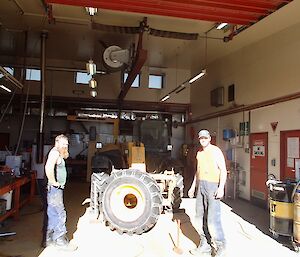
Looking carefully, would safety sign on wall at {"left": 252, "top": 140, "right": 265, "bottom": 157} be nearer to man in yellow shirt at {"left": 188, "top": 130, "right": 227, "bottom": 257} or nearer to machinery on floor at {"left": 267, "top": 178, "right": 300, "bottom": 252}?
machinery on floor at {"left": 267, "top": 178, "right": 300, "bottom": 252}

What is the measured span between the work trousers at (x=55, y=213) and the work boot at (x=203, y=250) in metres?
1.75

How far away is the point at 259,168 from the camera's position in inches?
311

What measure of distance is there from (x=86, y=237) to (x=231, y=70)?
7.01 metres

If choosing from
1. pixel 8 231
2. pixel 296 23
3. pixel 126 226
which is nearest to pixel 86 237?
pixel 126 226

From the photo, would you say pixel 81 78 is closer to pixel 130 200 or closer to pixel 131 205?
pixel 130 200

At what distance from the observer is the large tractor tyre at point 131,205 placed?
486 centimetres

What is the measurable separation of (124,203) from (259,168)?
13.6 ft

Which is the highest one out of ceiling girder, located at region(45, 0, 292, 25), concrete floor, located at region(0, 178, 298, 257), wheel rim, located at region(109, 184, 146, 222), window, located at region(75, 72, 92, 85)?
window, located at region(75, 72, 92, 85)

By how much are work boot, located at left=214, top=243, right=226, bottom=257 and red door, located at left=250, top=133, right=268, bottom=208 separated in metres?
4.02

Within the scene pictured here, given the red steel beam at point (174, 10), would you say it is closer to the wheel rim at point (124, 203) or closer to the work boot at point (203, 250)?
the wheel rim at point (124, 203)

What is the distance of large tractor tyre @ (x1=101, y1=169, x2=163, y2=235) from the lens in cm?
486

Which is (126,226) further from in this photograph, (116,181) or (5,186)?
(5,186)

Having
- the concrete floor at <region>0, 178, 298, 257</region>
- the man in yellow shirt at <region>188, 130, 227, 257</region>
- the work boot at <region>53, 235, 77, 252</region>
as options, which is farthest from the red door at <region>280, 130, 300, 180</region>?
the work boot at <region>53, 235, 77, 252</region>

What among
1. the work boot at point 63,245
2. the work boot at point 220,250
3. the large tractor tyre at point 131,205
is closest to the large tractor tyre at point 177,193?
the large tractor tyre at point 131,205
